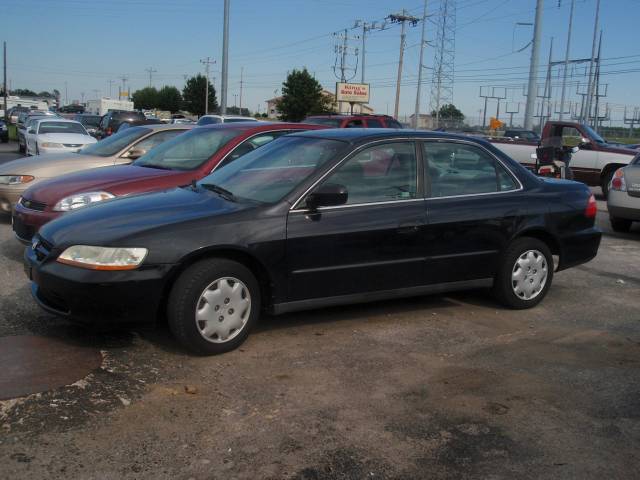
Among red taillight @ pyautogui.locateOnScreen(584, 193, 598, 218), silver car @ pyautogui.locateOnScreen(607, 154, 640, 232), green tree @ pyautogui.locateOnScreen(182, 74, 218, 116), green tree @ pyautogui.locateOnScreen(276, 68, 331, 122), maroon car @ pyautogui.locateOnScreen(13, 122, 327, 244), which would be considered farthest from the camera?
green tree @ pyautogui.locateOnScreen(182, 74, 218, 116)

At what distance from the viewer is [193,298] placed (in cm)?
442

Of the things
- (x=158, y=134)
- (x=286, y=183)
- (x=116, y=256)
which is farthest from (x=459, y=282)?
(x=158, y=134)

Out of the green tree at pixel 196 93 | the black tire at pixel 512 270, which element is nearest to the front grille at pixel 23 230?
the black tire at pixel 512 270

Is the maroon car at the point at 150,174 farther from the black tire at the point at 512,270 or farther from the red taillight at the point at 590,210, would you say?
the red taillight at the point at 590,210

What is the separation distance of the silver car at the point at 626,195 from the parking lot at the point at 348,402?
4833mm

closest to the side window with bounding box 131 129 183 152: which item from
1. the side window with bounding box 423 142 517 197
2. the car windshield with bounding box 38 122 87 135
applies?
the side window with bounding box 423 142 517 197

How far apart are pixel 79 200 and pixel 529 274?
172 inches

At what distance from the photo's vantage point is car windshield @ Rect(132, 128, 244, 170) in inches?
289

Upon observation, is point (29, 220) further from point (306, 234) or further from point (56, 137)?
point (56, 137)

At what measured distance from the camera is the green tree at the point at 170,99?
300 feet

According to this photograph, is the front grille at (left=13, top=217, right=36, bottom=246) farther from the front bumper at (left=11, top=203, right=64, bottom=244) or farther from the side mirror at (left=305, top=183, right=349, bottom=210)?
the side mirror at (left=305, top=183, right=349, bottom=210)

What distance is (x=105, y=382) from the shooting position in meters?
4.12

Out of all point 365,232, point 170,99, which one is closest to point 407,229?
point 365,232

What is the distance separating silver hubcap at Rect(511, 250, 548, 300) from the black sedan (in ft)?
0.04
